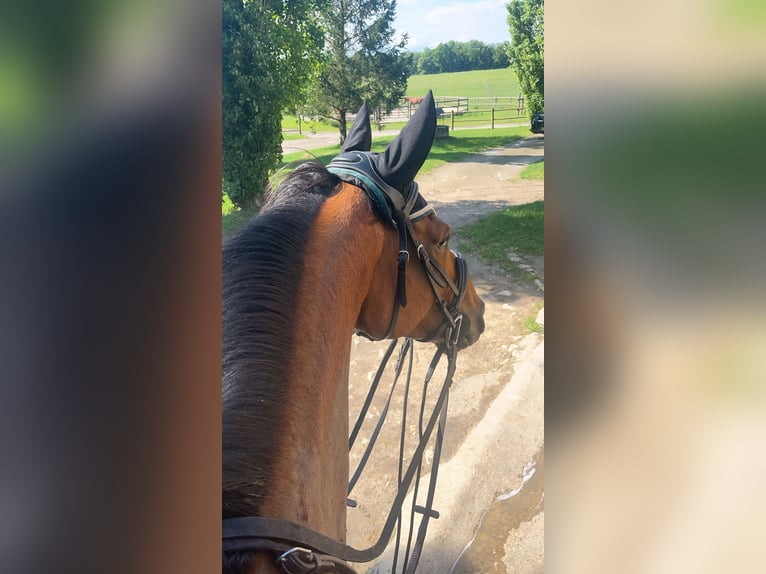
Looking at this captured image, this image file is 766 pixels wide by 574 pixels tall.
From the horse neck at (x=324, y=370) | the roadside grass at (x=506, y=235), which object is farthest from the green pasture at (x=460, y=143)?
the horse neck at (x=324, y=370)

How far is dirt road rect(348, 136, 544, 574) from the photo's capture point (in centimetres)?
220

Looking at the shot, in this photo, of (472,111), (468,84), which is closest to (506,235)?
(472,111)

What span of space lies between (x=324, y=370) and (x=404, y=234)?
1.34 feet

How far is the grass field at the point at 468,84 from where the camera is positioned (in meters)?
2.18

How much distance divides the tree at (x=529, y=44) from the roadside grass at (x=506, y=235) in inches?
71.6

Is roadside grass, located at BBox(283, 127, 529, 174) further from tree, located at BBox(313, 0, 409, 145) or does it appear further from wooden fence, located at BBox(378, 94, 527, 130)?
tree, located at BBox(313, 0, 409, 145)

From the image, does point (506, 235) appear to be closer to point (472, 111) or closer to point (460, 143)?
point (460, 143)

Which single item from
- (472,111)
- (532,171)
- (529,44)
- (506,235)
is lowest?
(506,235)

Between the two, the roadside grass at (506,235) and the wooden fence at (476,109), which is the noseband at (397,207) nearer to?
the wooden fence at (476,109)

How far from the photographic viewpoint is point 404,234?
1223 mm

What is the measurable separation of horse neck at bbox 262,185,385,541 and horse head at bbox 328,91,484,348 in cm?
5
